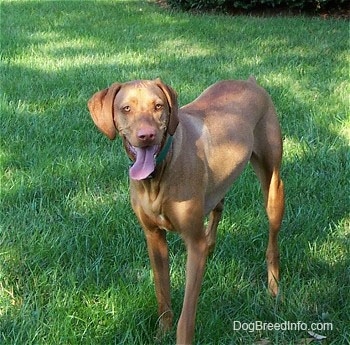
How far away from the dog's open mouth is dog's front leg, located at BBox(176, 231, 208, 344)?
415 mm

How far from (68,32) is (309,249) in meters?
7.44

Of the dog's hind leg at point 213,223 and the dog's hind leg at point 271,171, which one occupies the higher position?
the dog's hind leg at point 271,171

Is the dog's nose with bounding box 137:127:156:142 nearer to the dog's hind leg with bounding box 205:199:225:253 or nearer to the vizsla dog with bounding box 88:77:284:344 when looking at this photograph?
the vizsla dog with bounding box 88:77:284:344

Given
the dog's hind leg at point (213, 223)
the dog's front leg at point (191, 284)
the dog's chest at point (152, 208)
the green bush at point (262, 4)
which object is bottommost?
the green bush at point (262, 4)

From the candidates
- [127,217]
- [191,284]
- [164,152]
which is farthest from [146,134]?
[127,217]

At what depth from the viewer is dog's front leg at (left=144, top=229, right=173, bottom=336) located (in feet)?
10.5

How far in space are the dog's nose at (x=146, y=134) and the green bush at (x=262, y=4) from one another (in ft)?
34.2

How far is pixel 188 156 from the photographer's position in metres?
3.08

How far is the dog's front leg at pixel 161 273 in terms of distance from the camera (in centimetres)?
321

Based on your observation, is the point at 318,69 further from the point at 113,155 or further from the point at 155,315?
the point at 155,315

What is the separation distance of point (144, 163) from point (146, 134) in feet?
0.53

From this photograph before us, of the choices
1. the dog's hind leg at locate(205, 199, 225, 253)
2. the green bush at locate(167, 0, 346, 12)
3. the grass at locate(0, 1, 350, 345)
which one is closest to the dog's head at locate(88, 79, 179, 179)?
the grass at locate(0, 1, 350, 345)

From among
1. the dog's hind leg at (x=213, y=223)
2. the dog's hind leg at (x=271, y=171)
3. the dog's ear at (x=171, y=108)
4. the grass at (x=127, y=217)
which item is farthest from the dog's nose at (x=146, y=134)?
the dog's hind leg at (x=213, y=223)

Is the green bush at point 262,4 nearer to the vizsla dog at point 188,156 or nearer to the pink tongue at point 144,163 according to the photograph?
the vizsla dog at point 188,156
